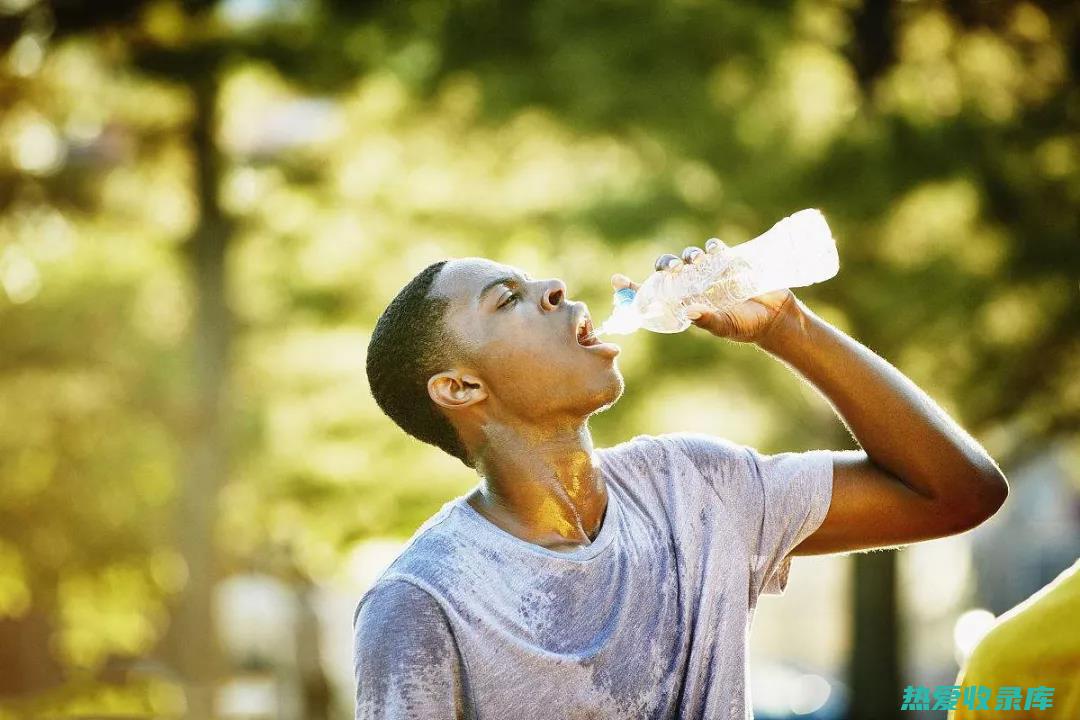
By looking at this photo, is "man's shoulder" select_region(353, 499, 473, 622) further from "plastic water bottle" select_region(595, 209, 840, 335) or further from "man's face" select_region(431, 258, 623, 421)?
"plastic water bottle" select_region(595, 209, 840, 335)

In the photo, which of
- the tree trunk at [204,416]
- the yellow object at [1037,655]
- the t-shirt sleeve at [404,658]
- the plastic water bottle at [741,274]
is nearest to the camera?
the yellow object at [1037,655]

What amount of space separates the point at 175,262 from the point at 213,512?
8.06ft

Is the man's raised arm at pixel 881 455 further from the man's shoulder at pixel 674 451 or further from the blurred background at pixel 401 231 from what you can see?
the blurred background at pixel 401 231

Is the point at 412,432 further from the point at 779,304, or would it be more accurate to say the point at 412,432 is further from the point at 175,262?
the point at 175,262

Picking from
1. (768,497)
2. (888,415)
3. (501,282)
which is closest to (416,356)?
(501,282)

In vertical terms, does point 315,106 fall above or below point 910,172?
above

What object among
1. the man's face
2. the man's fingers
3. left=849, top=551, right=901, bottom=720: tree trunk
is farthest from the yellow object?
left=849, top=551, right=901, bottom=720: tree trunk

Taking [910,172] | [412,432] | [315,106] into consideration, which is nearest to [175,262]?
[315,106]

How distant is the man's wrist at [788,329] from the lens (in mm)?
2564

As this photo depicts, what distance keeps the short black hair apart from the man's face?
3 centimetres

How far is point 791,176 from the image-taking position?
352 inches

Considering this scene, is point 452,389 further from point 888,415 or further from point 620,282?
point 888,415

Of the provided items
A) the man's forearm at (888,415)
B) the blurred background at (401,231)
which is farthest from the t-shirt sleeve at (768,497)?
the blurred background at (401,231)

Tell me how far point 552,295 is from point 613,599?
0.59m
